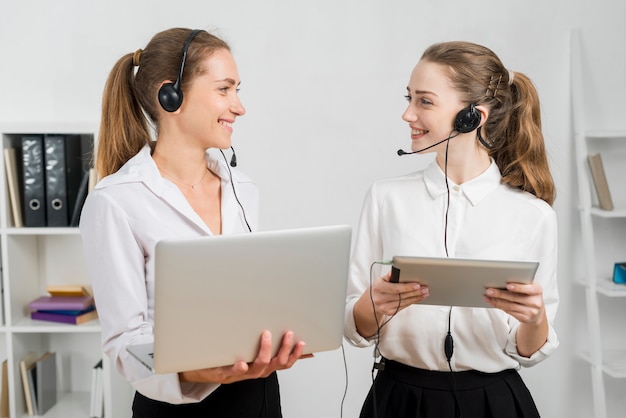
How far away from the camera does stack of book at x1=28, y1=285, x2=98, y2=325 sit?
2.95 m

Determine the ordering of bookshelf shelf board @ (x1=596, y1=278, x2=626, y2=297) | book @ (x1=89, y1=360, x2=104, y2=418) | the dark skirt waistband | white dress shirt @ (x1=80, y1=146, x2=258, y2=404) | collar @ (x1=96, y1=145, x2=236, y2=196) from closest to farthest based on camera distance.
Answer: white dress shirt @ (x1=80, y1=146, x2=258, y2=404)
collar @ (x1=96, y1=145, x2=236, y2=196)
the dark skirt waistband
bookshelf shelf board @ (x1=596, y1=278, x2=626, y2=297)
book @ (x1=89, y1=360, x2=104, y2=418)

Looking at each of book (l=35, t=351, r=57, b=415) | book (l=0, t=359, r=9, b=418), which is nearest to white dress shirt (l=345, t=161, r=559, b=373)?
Result: book (l=35, t=351, r=57, b=415)

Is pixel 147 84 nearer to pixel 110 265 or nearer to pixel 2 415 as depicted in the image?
pixel 110 265

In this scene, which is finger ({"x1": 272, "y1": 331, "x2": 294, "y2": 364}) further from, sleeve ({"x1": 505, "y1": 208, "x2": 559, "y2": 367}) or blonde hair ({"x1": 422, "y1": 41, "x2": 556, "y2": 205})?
blonde hair ({"x1": 422, "y1": 41, "x2": 556, "y2": 205})

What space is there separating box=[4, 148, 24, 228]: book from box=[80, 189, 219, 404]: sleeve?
1.47 meters

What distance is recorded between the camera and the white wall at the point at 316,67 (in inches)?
119

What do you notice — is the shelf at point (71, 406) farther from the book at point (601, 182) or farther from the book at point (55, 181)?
the book at point (601, 182)

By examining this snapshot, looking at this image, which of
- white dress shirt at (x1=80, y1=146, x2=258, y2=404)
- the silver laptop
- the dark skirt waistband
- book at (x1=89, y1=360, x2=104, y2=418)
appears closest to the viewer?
the silver laptop

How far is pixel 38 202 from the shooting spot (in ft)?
9.60

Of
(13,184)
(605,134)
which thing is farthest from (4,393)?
(605,134)

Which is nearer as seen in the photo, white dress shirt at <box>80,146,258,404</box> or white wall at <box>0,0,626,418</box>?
white dress shirt at <box>80,146,258,404</box>

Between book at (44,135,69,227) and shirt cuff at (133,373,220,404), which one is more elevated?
book at (44,135,69,227)

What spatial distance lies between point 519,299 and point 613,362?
170 cm

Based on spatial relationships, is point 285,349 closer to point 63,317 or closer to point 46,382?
point 63,317
